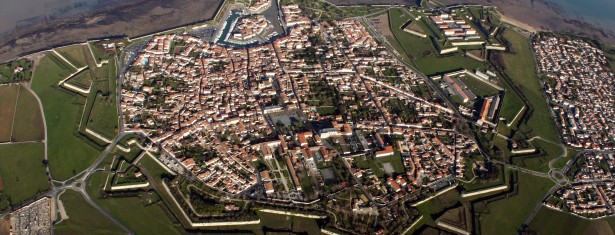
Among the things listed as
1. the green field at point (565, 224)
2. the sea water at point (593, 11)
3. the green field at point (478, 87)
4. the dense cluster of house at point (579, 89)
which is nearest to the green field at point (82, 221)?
the green field at point (565, 224)

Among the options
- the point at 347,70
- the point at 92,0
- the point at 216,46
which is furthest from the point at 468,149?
the point at 92,0

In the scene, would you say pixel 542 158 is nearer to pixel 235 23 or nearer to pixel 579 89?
pixel 579 89

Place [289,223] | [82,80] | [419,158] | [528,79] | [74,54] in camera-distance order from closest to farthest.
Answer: [289,223] < [419,158] < [82,80] < [74,54] < [528,79]

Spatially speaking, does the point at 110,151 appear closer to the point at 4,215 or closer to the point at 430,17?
the point at 4,215

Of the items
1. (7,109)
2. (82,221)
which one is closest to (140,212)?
(82,221)

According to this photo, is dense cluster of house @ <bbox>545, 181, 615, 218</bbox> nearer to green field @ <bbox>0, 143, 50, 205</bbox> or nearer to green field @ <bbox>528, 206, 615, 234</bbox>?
green field @ <bbox>528, 206, 615, 234</bbox>

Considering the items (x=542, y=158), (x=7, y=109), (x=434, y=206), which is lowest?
(x=542, y=158)
